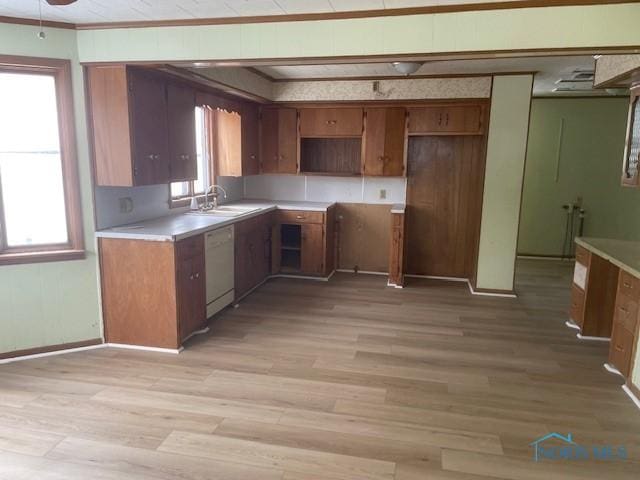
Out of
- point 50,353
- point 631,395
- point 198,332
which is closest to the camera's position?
point 631,395

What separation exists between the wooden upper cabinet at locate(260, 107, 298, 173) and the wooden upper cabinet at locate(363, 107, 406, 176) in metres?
0.92

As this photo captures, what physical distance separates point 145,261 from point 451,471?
253 centimetres

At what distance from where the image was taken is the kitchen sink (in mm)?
4574

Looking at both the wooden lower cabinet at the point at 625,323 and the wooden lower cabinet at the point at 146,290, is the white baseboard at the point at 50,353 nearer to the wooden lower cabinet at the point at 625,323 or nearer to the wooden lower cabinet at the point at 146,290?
the wooden lower cabinet at the point at 146,290

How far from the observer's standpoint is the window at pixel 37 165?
3.15 m

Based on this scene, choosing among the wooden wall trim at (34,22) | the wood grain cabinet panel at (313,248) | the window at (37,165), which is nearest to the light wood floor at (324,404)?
the window at (37,165)

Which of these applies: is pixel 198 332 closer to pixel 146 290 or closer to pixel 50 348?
pixel 146 290

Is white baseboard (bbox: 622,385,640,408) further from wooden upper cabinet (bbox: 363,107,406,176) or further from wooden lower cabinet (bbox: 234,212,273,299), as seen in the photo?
wooden lower cabinet (bbox: 234,212,273,299)

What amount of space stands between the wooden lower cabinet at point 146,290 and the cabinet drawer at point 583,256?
334cm

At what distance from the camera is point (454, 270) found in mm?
5734

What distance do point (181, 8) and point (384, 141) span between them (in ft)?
10.3

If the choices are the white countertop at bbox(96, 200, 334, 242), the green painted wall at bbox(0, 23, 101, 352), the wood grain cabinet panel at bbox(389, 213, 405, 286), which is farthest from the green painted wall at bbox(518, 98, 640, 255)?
the green painted wall at bbox(0, 23, 101, 352)

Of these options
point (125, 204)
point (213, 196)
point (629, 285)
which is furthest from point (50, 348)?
point (629, 285)

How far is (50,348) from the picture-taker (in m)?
3.43
